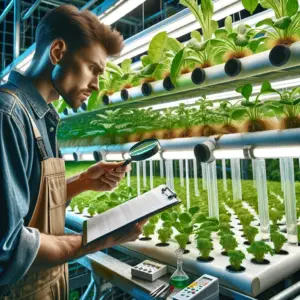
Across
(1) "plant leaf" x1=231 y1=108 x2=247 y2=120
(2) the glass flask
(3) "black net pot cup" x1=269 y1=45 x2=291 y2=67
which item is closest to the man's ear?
(3) "black net pot cup" x1=269 y1=45 x2=291 y2=67

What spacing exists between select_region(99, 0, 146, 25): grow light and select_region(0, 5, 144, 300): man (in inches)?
20.3

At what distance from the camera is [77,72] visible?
110 cm

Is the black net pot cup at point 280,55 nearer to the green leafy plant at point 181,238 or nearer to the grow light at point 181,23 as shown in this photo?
the grow light at point 181,23

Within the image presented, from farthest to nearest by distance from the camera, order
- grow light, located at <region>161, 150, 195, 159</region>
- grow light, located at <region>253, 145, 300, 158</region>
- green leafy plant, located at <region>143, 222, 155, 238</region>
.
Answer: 1. green leafy plant, located at <region>143, 222, 155, 238</region>
2. grow light, located at <region>161, 150, 195, 159</region>
3. grow light, located at <region>253, 145, 300, 158</region>

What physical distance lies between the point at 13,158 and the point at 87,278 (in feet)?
7.66

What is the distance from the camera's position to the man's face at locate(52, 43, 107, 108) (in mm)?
1075

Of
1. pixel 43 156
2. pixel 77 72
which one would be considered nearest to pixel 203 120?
pixel 77 72

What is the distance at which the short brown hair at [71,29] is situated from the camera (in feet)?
3.54

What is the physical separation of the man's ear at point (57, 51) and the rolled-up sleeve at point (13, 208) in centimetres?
31

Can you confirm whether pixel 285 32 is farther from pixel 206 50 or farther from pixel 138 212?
pixel 138 212

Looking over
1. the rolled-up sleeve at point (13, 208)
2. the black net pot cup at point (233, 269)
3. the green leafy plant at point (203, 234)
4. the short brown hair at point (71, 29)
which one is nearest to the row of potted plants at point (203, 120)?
the green leafy plant at point (203, 234)

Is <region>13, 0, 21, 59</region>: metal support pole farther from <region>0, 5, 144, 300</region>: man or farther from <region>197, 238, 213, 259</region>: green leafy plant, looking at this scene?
<region>197, 238, 213, 259</region>: green leafy plant

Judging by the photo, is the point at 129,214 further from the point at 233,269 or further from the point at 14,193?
the point at 233,269

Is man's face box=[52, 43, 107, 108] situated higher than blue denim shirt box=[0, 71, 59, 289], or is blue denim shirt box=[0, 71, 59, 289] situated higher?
man's face box=[52, 43, 107, 108]
